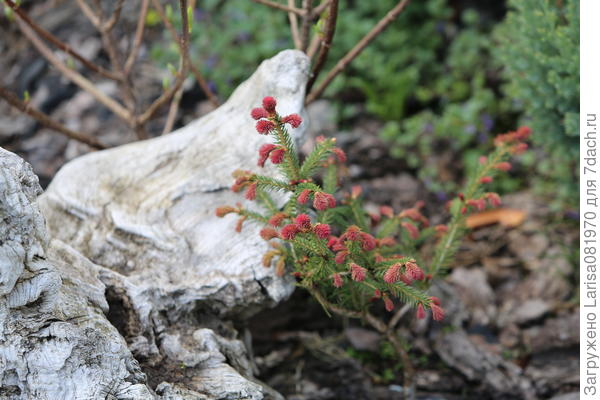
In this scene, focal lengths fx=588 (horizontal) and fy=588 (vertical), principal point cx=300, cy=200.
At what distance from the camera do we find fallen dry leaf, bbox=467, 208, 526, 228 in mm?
3965

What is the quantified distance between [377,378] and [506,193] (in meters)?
1.93

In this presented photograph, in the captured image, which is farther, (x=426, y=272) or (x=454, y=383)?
(x=454, y=383)

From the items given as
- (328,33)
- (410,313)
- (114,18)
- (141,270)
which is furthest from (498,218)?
(114,18)

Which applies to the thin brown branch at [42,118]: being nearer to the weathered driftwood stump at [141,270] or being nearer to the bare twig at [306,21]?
the weathered driftwood stump at [141,270]

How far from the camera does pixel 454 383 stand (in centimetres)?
294

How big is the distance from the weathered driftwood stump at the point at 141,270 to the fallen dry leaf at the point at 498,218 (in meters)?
1.95

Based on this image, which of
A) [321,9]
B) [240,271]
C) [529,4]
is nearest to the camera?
[240,271]

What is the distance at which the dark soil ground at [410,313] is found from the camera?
2.92m

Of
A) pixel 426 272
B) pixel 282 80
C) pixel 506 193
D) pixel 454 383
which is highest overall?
pixel 282 80

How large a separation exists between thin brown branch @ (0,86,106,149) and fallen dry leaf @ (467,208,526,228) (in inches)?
96.4

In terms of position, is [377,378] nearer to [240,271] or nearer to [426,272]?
[426,272]

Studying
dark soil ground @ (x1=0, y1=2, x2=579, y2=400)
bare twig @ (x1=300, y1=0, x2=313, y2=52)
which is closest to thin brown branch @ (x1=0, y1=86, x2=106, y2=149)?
dark soil ground @ (x1=0, y1=2, x2=579, y2=400)

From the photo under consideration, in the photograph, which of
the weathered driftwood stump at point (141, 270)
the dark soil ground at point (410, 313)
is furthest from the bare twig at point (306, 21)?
the dark soil ground at point (410, 313)

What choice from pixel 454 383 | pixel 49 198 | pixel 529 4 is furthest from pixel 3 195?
pixel 529 4
